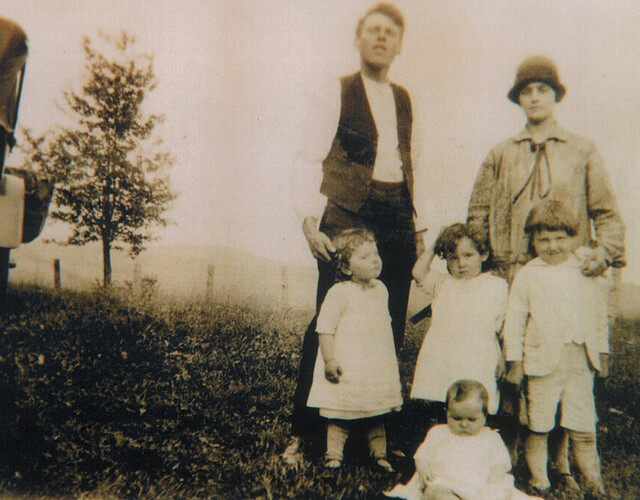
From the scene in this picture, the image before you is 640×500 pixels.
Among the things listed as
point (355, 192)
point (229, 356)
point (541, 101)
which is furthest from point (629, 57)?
point (229, 356)

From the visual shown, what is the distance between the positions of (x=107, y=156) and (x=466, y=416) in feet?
8.40

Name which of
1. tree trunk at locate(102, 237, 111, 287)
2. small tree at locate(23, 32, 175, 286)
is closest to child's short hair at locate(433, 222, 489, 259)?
small tree at locate(23, 32, 175, 286)

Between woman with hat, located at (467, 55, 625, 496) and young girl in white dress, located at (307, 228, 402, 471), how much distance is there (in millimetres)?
669

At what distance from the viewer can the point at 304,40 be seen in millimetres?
3006

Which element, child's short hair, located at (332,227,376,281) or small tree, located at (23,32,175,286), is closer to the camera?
child's short hair, located at (332,227,376,281)

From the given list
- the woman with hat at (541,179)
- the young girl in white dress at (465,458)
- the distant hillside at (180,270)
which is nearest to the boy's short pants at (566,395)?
the young girl in white dress at (465,458)

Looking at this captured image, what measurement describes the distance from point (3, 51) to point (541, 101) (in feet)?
9.44

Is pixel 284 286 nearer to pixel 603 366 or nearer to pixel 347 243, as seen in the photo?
pixel 347 243

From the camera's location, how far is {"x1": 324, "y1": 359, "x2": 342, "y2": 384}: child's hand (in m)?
2.44

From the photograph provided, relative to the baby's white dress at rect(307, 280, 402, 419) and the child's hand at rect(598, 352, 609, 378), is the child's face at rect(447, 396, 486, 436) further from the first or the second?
the child's hand at rect(598, 352, 609, 378)

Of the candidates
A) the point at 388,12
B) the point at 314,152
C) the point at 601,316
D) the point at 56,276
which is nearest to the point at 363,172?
the point at 314,152

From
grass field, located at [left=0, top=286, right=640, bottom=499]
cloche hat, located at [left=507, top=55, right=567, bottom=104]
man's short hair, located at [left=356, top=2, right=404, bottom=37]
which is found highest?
man's short hair, located at [left=356, top=2, right=404, bottom=37]

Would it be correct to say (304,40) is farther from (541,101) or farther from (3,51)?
(3,51)

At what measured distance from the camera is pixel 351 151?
2.69 m
